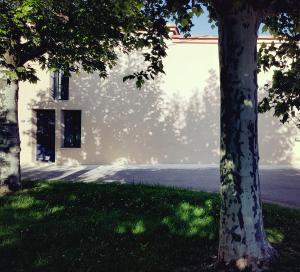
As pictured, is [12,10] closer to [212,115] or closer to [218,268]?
[218,268]

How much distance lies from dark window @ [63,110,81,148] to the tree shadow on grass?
34.1ft

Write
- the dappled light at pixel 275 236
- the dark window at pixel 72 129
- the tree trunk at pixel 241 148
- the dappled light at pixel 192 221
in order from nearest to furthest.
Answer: the tree trunk at pixel 241 148, the dappled light at pixel 275 236, the dappled light at pixel 192 221, the dark window at pixel 72 129

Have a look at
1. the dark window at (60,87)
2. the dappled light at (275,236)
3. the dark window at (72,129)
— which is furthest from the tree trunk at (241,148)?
the dark window at (60,87)

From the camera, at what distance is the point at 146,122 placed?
19422 mm

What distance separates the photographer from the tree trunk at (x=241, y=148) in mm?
4551

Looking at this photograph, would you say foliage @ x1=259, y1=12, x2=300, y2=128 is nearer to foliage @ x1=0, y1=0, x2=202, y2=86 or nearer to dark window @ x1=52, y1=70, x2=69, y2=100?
foliage @ x1=0, y1=0, x2=202, y2=86

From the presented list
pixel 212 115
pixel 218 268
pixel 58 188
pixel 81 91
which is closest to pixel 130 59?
pixel 81 91

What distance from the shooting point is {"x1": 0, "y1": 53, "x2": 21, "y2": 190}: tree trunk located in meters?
9.68

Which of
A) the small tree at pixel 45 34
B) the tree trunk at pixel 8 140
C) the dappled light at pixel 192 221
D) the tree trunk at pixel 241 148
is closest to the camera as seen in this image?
the tree trunk at pixel 241 148

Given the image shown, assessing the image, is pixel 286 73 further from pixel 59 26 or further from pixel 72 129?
pixel 72 129

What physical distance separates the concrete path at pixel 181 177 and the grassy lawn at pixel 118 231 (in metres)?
2.63

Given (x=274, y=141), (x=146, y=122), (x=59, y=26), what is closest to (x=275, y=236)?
(x=59, y=26)

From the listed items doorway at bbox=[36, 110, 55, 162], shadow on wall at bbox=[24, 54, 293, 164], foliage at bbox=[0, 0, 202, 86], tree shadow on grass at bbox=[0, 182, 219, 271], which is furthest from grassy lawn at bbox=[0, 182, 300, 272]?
doorway at bbox=[36, 110, 55, 162]

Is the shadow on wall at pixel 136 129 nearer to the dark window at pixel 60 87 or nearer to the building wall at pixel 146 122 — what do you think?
the building wall at pixel 146 122
